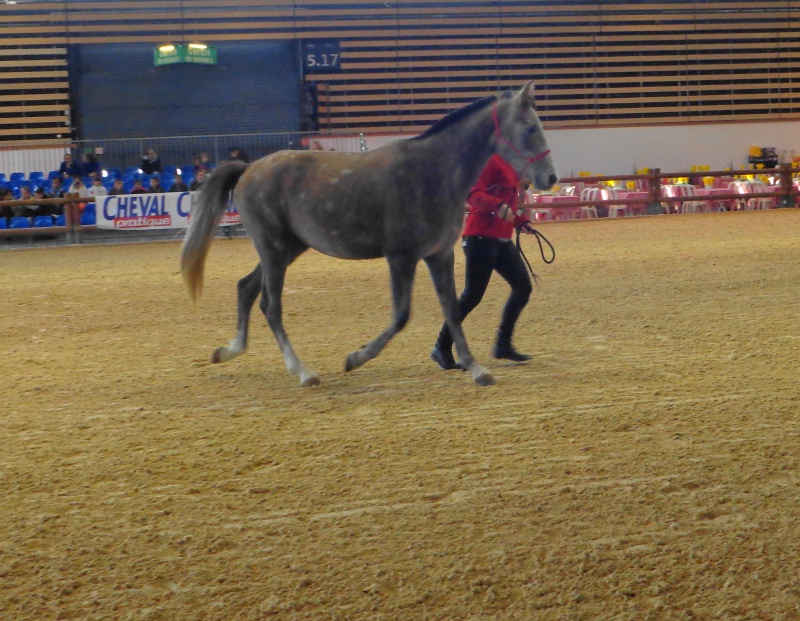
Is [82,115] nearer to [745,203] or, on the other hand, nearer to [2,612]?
[745,203]

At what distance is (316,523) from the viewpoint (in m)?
3.38

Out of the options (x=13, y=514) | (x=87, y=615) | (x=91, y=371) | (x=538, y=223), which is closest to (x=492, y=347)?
(x=91, y=371)

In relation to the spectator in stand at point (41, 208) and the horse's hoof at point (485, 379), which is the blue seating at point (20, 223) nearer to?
the spectator in stand at point (41, 208)

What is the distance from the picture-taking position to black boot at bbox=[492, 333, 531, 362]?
6090 millimetres

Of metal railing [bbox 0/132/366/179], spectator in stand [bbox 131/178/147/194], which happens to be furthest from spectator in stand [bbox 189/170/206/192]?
metal railing [bbox 0/132/366/179]

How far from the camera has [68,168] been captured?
1958 centimetres

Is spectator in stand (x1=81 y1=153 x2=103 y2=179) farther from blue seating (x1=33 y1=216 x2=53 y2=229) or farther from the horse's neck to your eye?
the horse's neck

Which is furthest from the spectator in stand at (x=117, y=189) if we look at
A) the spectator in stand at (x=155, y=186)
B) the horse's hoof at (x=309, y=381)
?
the horse's hoof at (x=309, y=381)

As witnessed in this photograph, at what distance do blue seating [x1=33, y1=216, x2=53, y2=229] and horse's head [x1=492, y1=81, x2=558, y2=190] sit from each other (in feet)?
45.0

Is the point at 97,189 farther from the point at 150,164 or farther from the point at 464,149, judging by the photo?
the point at 464,149

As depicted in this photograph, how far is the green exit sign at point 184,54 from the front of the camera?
21500 millimetres

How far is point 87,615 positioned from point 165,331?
5182 mm

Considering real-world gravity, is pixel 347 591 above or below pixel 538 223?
below

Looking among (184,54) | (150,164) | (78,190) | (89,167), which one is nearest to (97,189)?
(78,190)
